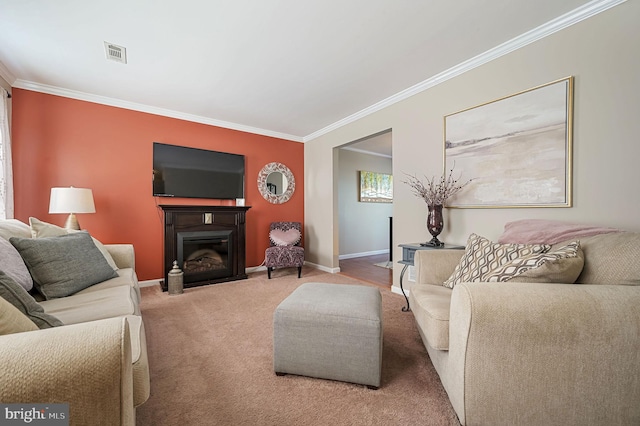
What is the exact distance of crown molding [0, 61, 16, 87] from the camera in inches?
95.8

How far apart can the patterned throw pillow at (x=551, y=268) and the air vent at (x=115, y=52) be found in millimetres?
3263

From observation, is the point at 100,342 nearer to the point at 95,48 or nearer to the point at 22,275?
the point at 22,275

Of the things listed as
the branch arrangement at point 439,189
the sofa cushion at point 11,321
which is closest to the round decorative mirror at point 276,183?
the branch arrangement at point 439,189

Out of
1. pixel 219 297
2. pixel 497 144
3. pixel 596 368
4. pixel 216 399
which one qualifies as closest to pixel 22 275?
pixel 216 399

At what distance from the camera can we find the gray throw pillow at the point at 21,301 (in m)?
0.84

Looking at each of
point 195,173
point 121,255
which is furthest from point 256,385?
point 195,173

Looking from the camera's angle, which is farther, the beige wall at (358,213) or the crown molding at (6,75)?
the beige wall at (358,213)

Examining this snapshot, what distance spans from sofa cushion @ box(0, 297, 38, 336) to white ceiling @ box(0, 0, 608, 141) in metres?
1.97

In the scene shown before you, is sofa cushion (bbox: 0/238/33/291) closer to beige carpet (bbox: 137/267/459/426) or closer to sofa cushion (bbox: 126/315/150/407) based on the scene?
beige carpet (bbox: 137/267/459/426)

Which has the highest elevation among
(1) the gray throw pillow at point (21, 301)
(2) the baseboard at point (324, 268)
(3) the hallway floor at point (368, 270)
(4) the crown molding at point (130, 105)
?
(4) the crown molding at point (130, 105)

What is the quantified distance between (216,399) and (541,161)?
8.99ft

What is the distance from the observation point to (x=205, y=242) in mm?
3629

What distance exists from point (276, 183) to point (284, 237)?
3.34ft

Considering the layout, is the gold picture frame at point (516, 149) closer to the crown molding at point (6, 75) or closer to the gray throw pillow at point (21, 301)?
the gray throw pillow at point (21, 301)
